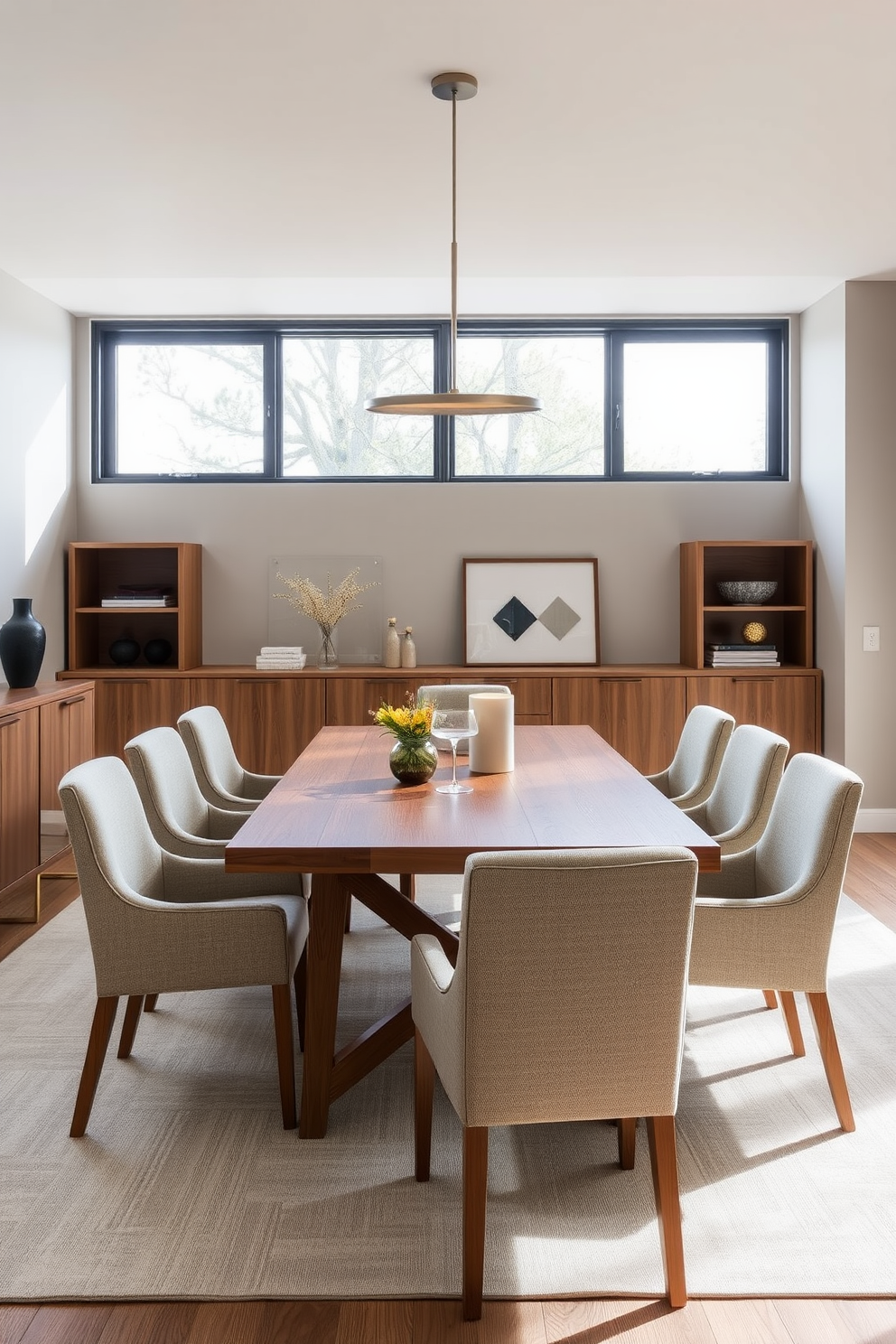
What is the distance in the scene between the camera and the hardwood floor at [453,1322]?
1.87m

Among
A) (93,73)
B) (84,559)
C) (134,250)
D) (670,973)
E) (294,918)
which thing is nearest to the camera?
(670,973)

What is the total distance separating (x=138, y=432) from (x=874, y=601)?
4116 mm

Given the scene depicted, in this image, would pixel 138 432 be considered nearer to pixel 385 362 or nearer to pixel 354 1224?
pixel 385 362

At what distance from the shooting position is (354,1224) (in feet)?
7.21

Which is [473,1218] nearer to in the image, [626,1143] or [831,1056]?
[626,1143]

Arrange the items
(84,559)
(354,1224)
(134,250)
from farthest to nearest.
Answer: (84,559) → (134,250) → (354,1224)

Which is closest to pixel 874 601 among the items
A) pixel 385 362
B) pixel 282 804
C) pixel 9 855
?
pixel 385 362

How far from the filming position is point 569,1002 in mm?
1866

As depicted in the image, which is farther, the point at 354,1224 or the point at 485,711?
the point at 485,711

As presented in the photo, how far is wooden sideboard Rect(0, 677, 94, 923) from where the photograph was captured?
4086mm

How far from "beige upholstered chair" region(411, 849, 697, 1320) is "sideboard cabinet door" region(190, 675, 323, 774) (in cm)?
370

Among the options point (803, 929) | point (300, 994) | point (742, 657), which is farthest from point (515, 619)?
point (803, 929)

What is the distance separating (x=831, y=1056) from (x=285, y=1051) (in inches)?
51.2

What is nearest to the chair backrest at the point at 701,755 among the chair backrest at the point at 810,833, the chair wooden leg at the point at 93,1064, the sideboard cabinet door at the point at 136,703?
the chair backrest at the point at 810,833
